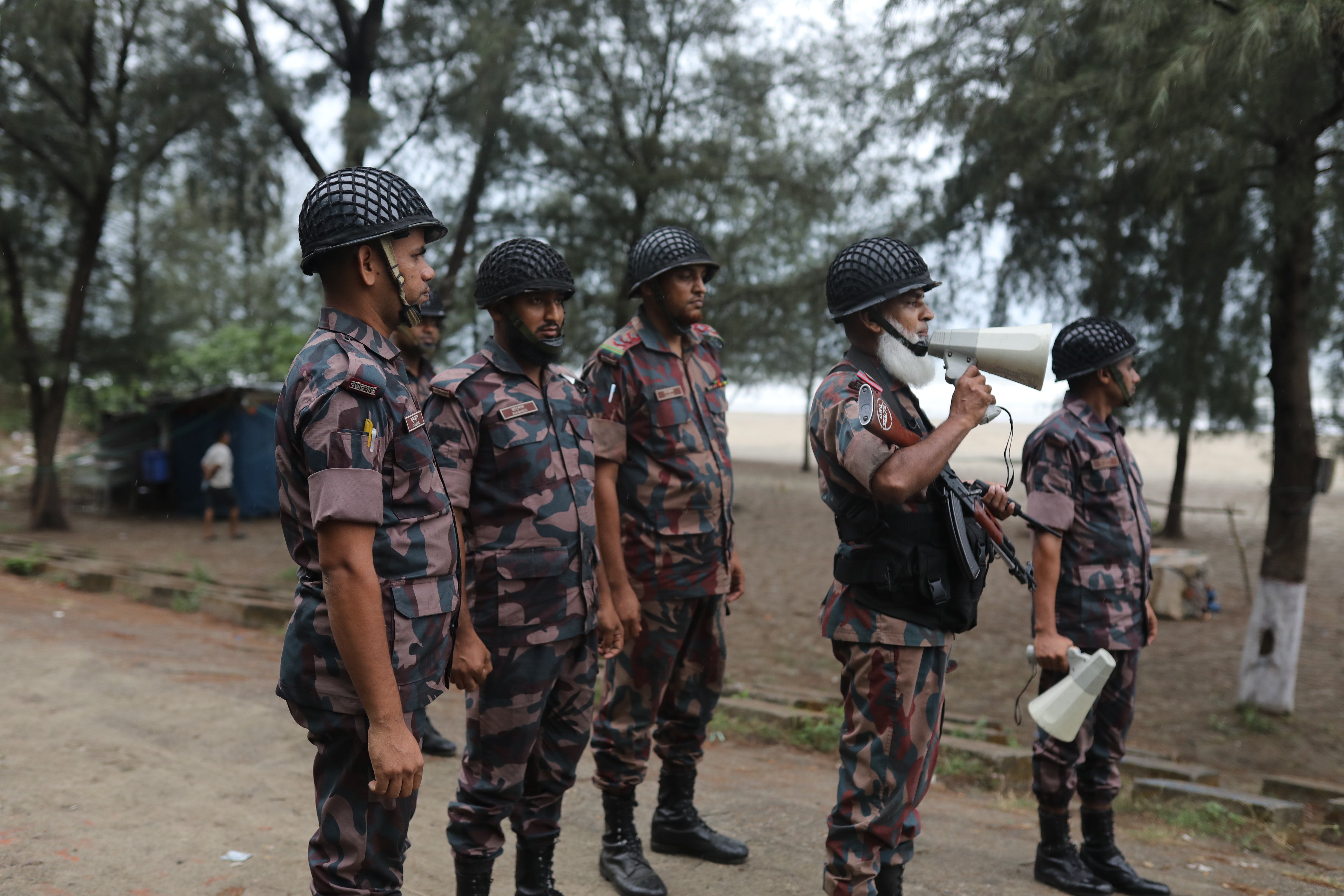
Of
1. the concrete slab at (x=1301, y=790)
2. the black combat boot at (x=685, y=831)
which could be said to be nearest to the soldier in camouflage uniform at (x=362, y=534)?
the black combat boot at (x=685, y=831)

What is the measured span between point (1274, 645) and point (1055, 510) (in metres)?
4.53

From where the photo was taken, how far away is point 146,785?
4.25 m

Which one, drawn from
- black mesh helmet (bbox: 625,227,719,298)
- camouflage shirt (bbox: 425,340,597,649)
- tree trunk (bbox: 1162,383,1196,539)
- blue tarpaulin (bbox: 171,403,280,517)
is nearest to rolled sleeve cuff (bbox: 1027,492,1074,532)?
black mesh helmet (bbox: 625,227,719,298)

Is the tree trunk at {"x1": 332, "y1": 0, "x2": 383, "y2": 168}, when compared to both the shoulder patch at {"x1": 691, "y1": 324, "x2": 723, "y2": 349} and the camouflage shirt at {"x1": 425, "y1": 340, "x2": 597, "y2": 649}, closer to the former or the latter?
the shoulder patch at {"x1": 691, "y1": 324, "x2": 723, "y2": 349}

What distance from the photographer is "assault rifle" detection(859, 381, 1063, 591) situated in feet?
8.81

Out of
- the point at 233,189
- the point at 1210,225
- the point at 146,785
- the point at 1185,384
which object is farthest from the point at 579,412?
the point at 233,189

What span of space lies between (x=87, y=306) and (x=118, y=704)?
13.2m

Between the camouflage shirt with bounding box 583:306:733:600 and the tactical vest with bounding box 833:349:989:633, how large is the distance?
33.6 inches

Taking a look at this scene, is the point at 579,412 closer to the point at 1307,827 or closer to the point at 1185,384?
the point at 1307,827

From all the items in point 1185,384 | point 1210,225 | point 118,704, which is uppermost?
point 1210,225

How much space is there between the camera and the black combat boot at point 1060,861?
367 centimetres

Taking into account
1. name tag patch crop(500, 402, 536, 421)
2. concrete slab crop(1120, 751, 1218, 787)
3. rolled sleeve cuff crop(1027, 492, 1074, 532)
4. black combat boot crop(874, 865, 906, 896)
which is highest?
name tag patch crop(500, 402, 536, 421)

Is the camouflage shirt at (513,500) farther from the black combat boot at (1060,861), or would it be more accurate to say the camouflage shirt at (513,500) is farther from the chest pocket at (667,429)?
the black combat boot at (1060,861)

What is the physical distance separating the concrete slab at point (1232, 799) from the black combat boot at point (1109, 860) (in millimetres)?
1325
